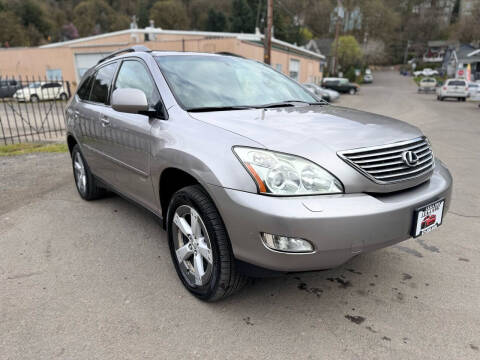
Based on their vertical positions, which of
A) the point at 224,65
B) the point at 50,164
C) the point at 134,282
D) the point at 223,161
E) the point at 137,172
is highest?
the point at 224,65

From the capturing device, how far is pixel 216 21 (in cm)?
7081

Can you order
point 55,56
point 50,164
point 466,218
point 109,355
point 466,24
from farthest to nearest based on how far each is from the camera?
point 466,24, point 55,56, point 50,164, point 466,218, point 109,355

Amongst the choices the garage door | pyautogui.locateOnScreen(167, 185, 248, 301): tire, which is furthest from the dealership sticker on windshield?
the garage door

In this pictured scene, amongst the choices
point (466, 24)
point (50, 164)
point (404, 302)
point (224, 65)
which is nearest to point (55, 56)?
point (50, 164)

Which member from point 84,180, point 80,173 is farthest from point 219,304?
point 80,173

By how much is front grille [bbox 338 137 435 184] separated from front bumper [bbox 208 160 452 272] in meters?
0.14

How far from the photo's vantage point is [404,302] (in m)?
2.54

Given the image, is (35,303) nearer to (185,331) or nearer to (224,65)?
(185,331)

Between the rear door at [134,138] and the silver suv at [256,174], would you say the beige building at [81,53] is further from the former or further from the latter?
the silver suv at [256,174]

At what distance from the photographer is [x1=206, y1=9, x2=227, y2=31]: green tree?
231ft

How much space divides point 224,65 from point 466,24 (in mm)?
78276

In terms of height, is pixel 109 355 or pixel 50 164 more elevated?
pixel 109 355

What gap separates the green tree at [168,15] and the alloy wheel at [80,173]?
7642cm

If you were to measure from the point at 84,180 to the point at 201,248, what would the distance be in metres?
2.75
